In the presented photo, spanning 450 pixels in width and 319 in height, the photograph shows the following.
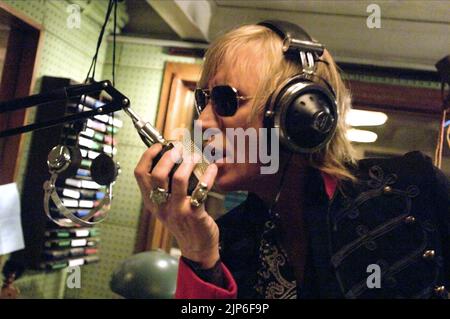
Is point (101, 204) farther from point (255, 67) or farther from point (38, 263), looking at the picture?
point (38, 263)

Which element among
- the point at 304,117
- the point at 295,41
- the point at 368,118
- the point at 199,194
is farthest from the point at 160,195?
the point at 368,118

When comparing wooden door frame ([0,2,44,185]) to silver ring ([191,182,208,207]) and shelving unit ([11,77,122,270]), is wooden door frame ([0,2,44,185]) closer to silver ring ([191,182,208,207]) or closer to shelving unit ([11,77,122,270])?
shelving unit ([11,77,122,270])

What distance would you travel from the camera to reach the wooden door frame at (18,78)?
6.52 feet

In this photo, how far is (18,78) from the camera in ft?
6.68

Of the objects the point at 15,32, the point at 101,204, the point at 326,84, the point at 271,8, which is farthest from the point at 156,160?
the point at 271,8

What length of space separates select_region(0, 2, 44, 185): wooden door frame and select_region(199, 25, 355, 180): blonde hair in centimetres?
142

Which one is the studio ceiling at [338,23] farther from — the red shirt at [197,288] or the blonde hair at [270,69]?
the red shirt at [197,288]

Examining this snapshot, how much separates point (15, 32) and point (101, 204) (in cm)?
152

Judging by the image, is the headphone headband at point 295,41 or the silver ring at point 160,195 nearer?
the silver ring at point 160,195

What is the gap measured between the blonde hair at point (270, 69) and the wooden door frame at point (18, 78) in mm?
1425

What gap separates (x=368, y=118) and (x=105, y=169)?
1.94m

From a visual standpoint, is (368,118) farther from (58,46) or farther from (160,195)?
(160,195)

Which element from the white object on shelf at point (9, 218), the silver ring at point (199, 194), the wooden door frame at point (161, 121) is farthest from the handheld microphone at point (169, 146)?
the wooden door frame at point (161, 121)

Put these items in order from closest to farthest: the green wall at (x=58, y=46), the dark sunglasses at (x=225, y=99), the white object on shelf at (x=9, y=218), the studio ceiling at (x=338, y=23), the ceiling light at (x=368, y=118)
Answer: the dark sunglasses at (x=225, y=99)
the white object on shelf at (x=9, y=218)
the green wall at (x=58, y=46)
the studio ceiling at (x=338, y=23)
the ceiling light at (x=368, y=118)
